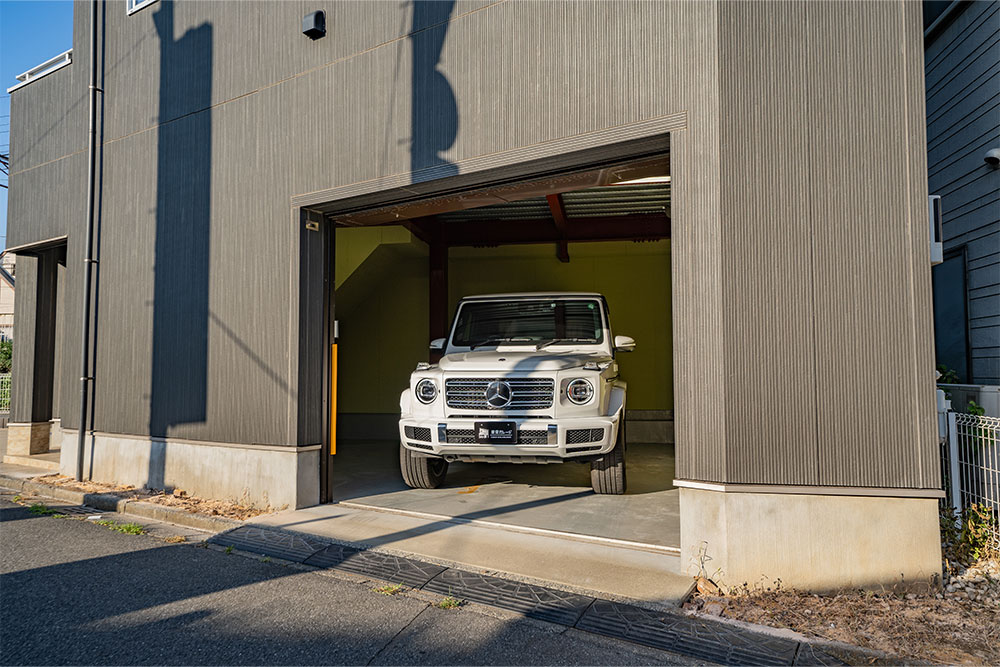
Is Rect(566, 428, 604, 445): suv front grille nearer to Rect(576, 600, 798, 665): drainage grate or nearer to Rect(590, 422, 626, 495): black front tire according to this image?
Rect(590, 422, 626, 495): black front tire

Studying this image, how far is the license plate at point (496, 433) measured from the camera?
215 inches

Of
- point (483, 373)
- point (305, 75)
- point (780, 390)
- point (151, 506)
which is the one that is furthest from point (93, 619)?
point (305, 75)

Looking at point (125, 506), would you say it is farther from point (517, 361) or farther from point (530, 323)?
point (530, 323)

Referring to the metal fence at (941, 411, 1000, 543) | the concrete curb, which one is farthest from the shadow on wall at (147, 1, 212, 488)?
the metal fence at (941, 411, 1000, 543)

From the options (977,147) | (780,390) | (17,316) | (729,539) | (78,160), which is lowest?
(729,539)

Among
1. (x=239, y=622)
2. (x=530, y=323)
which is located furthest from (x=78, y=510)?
(x=530, y=323)

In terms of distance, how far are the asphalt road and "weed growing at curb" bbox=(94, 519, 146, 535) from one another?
2.66ft

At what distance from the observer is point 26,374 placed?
920cm

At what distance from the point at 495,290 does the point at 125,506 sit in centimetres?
685

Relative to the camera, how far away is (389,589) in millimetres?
3869

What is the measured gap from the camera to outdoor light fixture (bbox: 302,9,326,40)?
234 inches

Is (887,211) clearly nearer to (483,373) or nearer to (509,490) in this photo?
(483,373)

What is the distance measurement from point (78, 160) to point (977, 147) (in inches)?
414

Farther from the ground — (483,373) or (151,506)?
(483,373)
